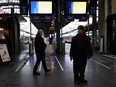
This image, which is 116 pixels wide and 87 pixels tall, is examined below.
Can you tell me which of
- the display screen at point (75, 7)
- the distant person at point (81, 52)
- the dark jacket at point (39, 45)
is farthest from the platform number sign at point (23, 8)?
the distant person at point (81, 52)

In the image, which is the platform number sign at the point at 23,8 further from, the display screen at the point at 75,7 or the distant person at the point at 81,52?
the distant person at the point at 81,52

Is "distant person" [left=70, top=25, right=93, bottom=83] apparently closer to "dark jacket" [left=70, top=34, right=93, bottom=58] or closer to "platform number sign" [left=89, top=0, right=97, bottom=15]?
"dark jacket" [left=70, top=34, right=93, bottom=58]

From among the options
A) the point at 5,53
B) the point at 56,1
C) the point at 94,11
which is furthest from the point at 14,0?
the point at 5,53

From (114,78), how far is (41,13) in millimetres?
15975

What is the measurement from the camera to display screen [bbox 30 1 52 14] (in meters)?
27.2

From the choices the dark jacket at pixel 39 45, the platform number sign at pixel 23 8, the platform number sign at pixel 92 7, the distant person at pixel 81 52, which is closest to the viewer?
the distant person at pixel 81 52

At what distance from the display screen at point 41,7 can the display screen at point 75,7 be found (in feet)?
4.87

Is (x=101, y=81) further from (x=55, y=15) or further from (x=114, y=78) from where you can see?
(x=55, y=15)

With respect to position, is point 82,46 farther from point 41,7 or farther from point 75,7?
point 41,7

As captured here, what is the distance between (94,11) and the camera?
91.2 ft

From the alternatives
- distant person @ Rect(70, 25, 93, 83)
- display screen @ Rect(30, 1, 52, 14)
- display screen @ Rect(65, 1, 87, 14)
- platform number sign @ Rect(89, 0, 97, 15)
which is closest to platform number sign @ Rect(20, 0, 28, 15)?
display screen @ Rect(30, 1, 52, 14)

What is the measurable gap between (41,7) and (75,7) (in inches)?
112

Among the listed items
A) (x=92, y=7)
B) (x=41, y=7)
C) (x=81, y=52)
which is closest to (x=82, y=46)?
(x=81, y=52)

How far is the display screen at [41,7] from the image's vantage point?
27.2 meters
